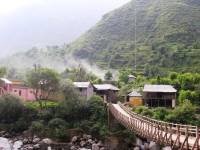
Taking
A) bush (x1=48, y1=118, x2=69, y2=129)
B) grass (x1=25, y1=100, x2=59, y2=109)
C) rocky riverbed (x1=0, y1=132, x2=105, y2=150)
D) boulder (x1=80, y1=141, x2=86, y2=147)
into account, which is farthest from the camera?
grass (x1=25, y1=100, x2=59, y2=109)

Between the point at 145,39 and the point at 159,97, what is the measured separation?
186 ft

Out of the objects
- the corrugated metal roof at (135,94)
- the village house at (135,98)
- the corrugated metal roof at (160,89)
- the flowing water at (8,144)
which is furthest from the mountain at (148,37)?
the flowing water at (8,144)

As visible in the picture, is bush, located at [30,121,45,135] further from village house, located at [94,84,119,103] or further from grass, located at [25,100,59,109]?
village house, located at [94,84,119,103]

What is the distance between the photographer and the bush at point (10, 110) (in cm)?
5175

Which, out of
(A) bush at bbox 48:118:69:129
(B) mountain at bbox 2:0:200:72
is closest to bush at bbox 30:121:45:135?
(A) bush at bbox 48:118:69:129

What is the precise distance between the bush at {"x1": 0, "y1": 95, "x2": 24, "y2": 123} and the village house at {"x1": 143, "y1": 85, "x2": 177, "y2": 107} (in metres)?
16.1

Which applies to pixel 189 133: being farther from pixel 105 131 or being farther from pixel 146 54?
pixel 146 54

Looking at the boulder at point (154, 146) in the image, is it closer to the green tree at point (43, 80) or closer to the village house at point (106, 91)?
the green tree at point (43, 80)

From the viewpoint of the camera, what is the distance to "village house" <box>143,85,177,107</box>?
56.5 meters

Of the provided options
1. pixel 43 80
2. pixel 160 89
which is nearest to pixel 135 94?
pixel 160 89

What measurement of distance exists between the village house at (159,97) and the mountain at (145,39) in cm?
2578

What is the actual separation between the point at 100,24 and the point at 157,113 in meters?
96.4

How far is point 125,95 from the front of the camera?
61.1m

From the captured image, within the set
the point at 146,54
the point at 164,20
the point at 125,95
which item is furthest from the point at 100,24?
the point at 125,95
